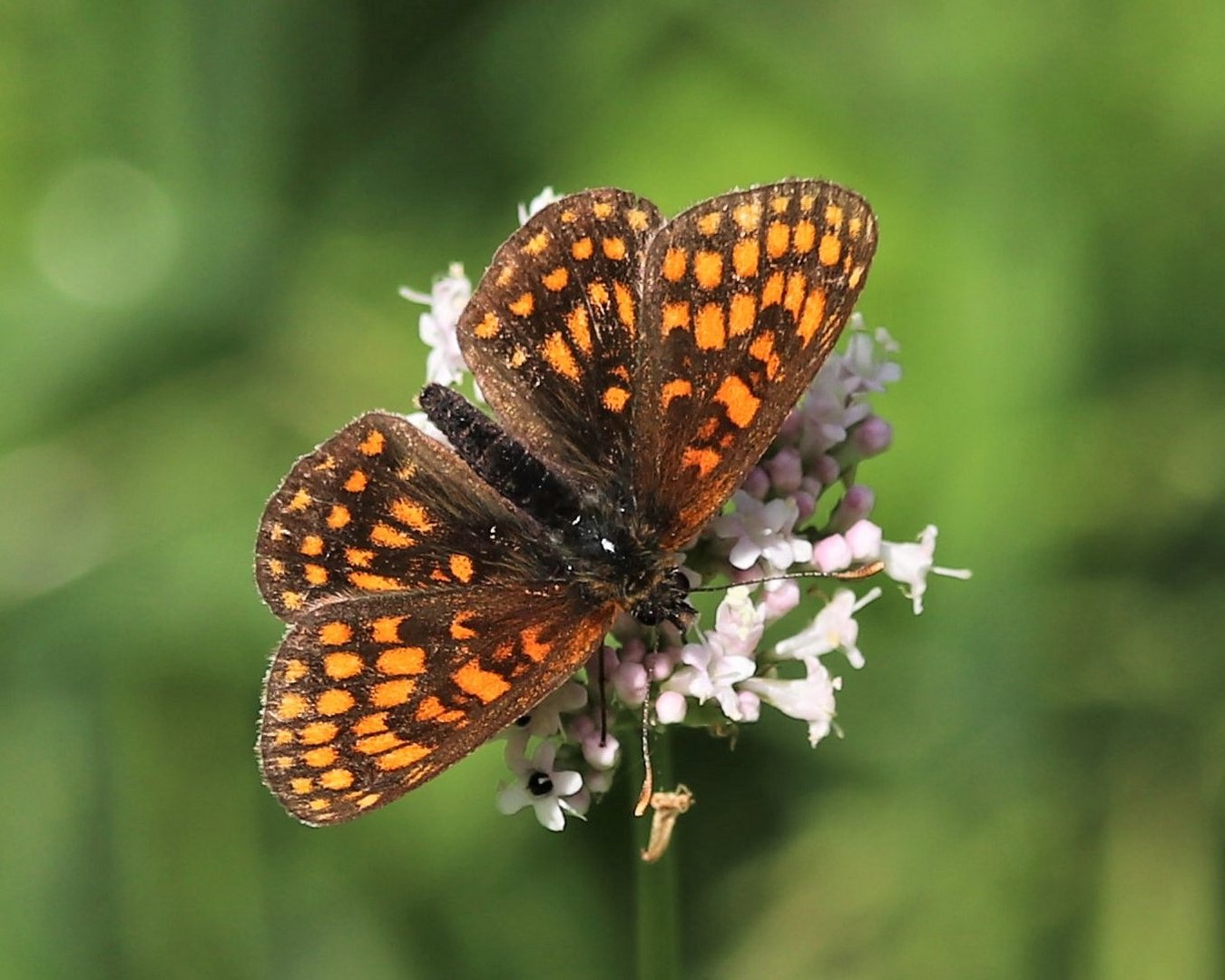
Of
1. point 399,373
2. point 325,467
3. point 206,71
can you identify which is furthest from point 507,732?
point 206,71

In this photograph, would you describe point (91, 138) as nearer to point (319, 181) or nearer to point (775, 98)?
point (319, 181)

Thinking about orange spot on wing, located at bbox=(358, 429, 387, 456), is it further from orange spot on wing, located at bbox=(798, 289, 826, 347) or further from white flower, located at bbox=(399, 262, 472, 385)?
orange spot on wing, located at bbox=(798, 289, 826, 347)

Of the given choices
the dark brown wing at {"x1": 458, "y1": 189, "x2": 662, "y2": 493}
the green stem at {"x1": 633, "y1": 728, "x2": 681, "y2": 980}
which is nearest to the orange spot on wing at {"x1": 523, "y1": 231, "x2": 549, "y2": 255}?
the dark brown wing at {"x1": 458, "y1": 189, "x2": 662, "y2": 493}

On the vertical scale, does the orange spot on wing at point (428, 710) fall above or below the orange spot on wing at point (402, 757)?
above

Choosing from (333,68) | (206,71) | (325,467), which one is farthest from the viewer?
(333,68)

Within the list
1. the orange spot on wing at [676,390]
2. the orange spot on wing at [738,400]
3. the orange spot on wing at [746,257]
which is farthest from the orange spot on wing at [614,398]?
the orange spot on wing at [746,257]

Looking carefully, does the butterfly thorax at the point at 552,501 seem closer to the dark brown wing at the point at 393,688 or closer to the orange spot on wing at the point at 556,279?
the dark brown wing at the point at 393,688

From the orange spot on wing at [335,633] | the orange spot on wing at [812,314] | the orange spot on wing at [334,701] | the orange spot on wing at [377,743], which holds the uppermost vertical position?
the orange spot on wing at [812,314]
